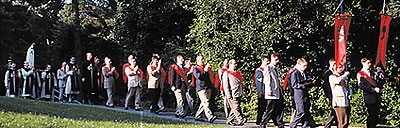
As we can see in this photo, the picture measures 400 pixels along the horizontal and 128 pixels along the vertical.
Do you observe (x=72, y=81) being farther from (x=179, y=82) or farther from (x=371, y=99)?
(x=371, y=99)

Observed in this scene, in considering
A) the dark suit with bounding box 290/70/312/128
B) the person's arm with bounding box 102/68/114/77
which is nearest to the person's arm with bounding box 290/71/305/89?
the dark suit with bounding box 290/70/312/128

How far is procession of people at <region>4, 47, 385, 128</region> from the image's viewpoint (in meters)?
13.8

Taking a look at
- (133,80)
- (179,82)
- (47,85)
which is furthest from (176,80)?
(47,85)

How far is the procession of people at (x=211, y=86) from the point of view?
45.1 feet

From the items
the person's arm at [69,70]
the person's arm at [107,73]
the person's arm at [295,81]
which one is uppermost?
the person's arm at [69,70]

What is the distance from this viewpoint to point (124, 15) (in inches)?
1057

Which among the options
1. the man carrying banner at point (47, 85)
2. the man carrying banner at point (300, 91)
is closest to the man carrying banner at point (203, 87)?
the man carrying banner at point (300, 91)

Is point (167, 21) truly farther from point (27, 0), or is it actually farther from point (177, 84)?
point (27, 0)

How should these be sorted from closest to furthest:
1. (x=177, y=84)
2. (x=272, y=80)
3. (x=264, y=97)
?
(x=272, y=80) → (x=264, y=97) → (x=177, y=84)

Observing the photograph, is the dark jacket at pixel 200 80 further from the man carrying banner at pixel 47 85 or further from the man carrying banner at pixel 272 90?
the man carrying banner at pixel 47 85

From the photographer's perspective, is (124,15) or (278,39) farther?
(124,15)

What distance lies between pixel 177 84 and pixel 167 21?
9700mm

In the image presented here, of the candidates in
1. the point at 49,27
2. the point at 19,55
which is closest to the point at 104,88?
the point at 19,55

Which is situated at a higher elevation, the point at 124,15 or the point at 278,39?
the point at 124,15
